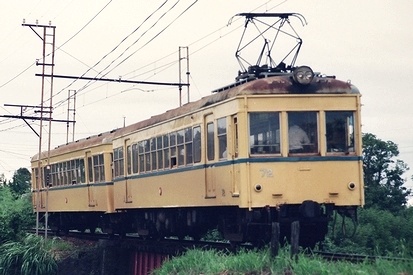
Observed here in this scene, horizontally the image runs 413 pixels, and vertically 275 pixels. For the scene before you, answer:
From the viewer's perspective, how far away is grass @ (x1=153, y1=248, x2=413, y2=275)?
13562 millimetres

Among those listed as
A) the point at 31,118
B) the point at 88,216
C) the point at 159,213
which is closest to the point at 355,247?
the point at 88,216

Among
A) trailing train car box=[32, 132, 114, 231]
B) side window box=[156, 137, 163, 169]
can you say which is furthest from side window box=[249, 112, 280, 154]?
trailing train car box=[32, 132, 114, 231]

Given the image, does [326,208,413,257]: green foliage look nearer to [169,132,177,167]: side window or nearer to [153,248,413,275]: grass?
[169,132,177,167]: side window

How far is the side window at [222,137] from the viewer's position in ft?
61.0

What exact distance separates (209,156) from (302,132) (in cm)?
218

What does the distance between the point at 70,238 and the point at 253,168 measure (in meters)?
17.3

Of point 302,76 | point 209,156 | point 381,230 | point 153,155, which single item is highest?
point 302,76

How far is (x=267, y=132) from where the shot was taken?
18.1 metres

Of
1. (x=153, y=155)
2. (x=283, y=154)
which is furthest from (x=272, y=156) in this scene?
(x=153, y=155)

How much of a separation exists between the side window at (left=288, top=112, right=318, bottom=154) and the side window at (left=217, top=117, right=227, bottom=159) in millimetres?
1267

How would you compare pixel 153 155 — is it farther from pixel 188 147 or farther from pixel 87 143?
pixel 87 143

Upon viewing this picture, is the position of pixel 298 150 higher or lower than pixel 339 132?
lower

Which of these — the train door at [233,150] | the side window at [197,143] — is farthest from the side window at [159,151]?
the train door at [233,150]

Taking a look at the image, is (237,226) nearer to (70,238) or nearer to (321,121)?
(321,121)
